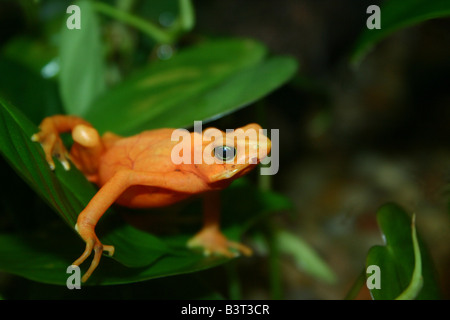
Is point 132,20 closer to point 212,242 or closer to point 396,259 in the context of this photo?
point 212,242

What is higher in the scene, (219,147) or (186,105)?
(186,105)

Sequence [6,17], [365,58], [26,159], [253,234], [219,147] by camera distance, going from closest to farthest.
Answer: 1. [26,159]
2. [219,147]
3. [253,234]
4. [6,17]
5. [365,58]

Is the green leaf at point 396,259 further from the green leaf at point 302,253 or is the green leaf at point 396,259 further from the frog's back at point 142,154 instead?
the green leaf at point 302,253

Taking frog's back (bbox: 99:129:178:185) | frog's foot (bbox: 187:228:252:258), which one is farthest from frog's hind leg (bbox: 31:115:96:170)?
frog's foot (bbox: 187:228:252:258)

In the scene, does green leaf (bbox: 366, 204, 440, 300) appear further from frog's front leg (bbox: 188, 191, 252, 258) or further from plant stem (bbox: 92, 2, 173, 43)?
plant stem (bbox: 92, 2, 173, 43)

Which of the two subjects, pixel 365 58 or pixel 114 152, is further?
pixel 365 58

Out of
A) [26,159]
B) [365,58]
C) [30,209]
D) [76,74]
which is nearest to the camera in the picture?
[26,159]

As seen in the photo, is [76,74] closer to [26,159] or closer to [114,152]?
[114,152]

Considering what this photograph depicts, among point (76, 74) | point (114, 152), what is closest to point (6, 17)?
point (76, 74)
